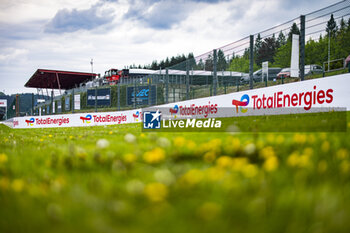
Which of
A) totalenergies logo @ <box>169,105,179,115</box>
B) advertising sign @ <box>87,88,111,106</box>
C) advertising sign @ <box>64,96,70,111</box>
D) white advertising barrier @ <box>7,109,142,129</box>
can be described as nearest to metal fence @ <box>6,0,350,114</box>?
totalenergies logo @ <box>169,105,179,115</box>

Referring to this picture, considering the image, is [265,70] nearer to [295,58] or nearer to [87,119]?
[295,58]

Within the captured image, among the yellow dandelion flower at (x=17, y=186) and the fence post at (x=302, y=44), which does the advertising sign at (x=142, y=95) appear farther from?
the yellow dandelion flower at (x=17, y=186)

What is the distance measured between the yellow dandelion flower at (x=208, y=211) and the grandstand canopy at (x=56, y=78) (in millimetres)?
46896

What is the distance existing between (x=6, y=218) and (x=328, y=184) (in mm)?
2179

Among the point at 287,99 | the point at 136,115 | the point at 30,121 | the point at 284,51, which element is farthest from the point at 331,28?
the point at 30,121

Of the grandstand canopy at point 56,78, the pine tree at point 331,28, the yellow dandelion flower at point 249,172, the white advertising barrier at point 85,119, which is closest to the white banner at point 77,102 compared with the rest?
the white advertising barrier at point 85,119

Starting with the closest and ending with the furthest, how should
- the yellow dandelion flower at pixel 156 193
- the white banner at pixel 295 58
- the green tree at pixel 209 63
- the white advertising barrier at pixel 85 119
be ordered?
1. the yellow dandelion flower at pixel 156 193
2. the white banner at pixel 295 58
3. the green tree at pixel 209 63
4. the white advertising barrier at pixel 85 119

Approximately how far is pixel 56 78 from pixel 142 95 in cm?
3357

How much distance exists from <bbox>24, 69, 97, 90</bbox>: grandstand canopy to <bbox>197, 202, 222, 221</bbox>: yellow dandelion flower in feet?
154

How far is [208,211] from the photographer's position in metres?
1.63

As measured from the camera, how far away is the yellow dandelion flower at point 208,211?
62.7 inches

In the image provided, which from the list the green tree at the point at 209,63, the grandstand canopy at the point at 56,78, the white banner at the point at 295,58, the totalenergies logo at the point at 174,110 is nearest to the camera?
the white banner at the point at 295,58

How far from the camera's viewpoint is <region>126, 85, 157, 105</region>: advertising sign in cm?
2169

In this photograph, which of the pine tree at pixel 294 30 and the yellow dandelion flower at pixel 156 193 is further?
the pine tree at pixel 294 30
